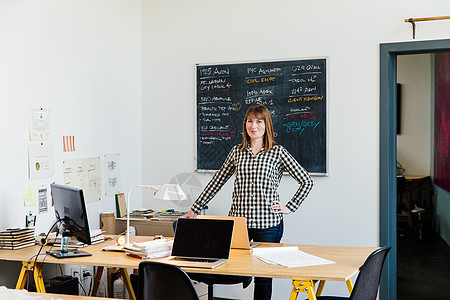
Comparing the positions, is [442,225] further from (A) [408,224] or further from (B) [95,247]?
(B) [95,247]

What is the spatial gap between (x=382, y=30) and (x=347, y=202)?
1.36 m

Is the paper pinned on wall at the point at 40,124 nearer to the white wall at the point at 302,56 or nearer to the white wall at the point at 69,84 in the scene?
the white wall at the point at 69,84

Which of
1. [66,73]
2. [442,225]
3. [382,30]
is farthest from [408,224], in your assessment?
[66,73]

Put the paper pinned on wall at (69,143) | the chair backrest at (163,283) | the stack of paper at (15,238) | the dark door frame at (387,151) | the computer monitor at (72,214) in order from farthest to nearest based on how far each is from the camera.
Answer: the dark door frame at (387,151) < the paper pinned on wall at (69,143) < the stack of paper at (15,238) < the computer monitor at (72,214) < the chair backrest at (163,283)

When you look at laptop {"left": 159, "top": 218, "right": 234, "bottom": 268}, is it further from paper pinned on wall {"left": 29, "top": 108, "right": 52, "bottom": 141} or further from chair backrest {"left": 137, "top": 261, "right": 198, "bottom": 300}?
paper pinned on wall {"left": 29, "top": 108, "right": 52, "bottom": 141}

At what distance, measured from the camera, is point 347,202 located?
14.1 feet

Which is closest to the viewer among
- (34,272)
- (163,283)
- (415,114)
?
(163,283)

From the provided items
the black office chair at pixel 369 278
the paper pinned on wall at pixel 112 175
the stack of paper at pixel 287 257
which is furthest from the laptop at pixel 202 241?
the paper pinned on wall at pixel 112 175

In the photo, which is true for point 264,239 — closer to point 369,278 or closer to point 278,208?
point 278,208

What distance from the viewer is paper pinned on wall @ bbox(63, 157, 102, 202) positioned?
394 cm

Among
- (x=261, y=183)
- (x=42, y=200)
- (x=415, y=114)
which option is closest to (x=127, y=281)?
(x=42, y=200)

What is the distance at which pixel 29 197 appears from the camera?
3562 millimetres

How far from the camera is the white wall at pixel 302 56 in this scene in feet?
13.8

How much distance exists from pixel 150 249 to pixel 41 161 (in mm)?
1178
